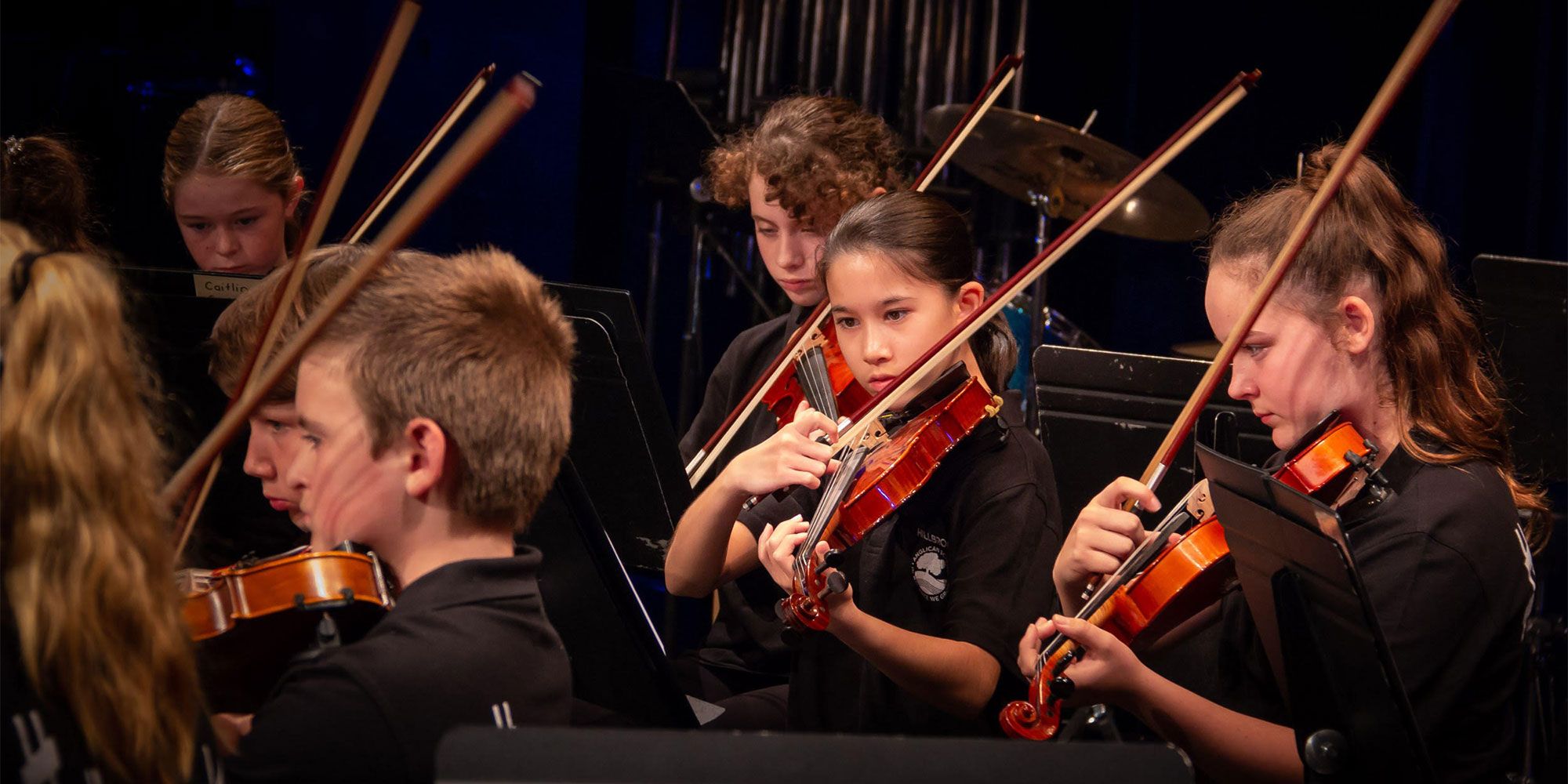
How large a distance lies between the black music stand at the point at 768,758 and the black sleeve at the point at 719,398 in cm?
154

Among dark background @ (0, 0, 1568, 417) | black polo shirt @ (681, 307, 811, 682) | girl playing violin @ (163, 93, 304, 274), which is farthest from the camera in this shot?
dark background @ (0, 0, 1568, 417)

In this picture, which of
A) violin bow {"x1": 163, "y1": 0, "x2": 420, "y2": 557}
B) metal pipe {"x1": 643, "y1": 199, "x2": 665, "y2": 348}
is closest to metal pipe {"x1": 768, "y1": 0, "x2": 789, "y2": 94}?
metal pipe {"x1": 643, "y1": 199, "x2": 665, "y2": 348}

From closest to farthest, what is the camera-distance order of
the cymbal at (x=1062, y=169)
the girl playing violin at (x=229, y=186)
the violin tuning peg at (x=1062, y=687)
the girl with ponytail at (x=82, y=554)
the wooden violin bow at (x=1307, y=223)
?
the girl with ponytail at (x=82, y=554)
the wooden violin bow at (x=1307, y=223)
the violin tuning peg at (x=1062, y=687)
the girl playing violin at (x=229, y=186)
the cymbal at (x=1062, y=169)

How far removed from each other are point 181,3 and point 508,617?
9.94 ft

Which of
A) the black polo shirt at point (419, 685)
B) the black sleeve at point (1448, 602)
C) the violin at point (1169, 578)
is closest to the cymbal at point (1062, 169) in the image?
the violin at point (1169, 578)

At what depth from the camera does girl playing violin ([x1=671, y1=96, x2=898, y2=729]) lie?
7.41 ft

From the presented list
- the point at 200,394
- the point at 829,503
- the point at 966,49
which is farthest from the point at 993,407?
the point at 966,49

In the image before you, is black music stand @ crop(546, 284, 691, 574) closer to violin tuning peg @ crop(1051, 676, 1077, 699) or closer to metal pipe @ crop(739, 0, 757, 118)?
violin tuning peg @ crop(1051, 676, 1077, 699)

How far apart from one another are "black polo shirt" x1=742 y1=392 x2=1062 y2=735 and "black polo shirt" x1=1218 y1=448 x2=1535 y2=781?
442 mm

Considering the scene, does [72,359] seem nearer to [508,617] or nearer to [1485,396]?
[508,617]

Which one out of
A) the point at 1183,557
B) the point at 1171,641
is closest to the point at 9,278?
the point at 1183,557

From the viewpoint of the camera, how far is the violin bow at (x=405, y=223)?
40.9 inches

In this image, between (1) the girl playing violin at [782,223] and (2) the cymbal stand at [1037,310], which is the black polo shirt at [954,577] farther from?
(2) the cymbal stand at [1037,310]

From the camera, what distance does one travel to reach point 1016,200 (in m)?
4.18
